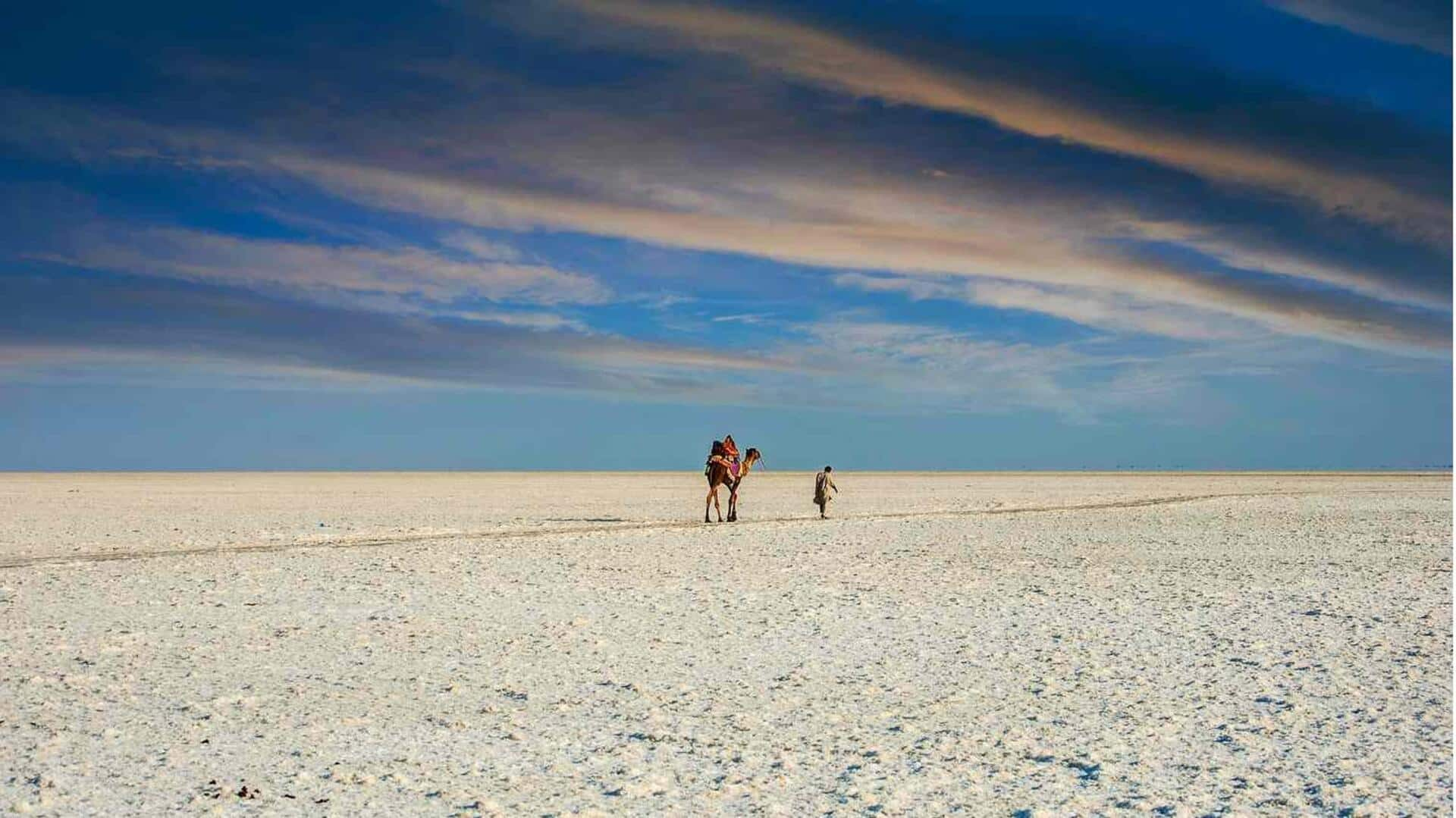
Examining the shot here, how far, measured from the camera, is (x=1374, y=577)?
1716cm

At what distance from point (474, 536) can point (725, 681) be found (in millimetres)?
16144

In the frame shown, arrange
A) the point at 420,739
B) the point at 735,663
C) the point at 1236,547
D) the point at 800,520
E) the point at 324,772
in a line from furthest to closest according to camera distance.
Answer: the point at 800,520
the point at 1236,547
the point at 735,663
the point at 420,739
the point at 324,772

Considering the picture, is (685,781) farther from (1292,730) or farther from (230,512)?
(230,512)

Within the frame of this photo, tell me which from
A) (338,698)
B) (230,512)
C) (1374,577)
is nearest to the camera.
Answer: (338,698)

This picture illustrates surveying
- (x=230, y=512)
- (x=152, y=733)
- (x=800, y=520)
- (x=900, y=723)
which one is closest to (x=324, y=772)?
(x=152, y=733)

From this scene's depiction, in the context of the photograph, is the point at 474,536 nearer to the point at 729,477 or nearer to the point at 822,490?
the point at 729,477

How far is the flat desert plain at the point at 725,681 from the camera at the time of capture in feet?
23.2

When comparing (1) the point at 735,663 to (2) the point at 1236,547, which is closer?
(1) the point at 735,663

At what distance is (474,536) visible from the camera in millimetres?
25359

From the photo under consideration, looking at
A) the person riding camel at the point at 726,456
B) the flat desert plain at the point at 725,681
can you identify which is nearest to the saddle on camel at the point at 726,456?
the person riding camel at the point at 726,456

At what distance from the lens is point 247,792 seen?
6922 mm

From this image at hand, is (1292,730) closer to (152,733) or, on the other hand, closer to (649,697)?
(649,697)

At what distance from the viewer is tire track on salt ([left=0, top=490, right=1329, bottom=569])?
20281 mm

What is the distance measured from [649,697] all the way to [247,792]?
10.7ft
